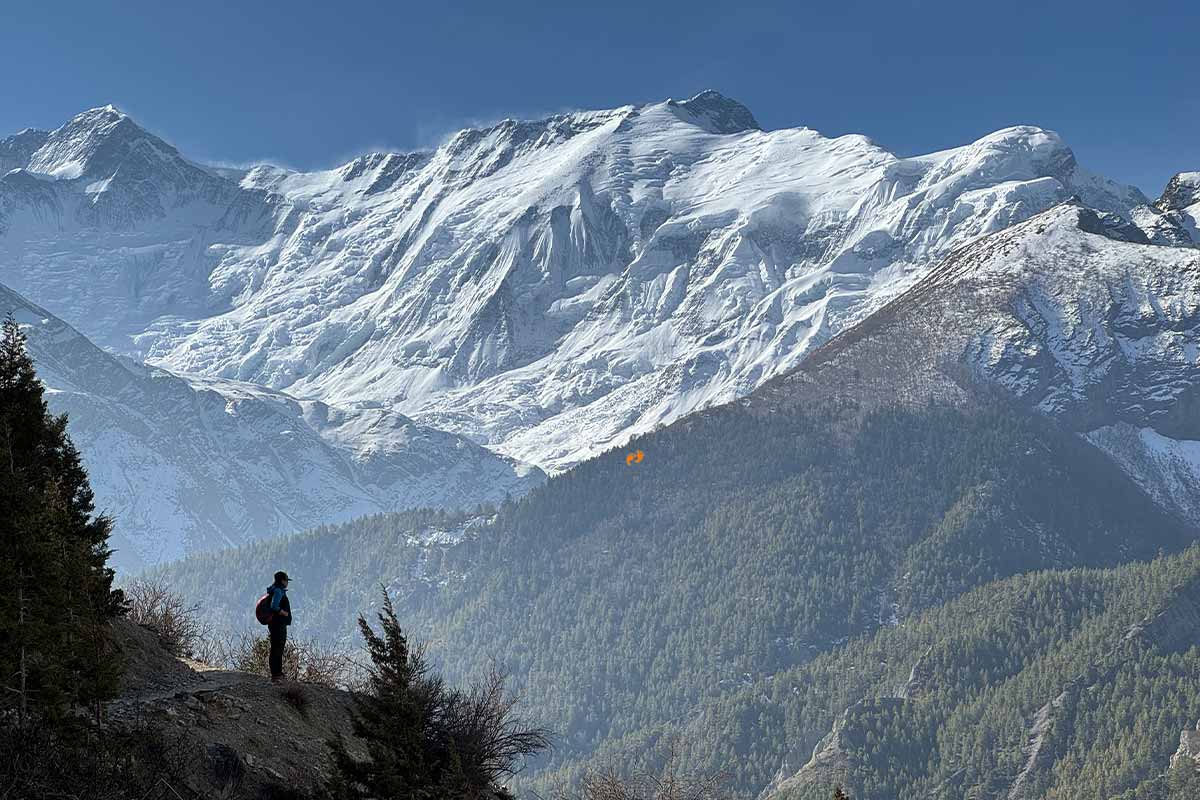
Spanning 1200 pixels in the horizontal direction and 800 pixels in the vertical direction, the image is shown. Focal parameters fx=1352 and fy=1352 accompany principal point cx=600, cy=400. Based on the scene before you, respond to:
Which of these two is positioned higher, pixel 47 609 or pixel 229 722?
pixel 47 609

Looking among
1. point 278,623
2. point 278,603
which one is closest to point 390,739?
point 278,623

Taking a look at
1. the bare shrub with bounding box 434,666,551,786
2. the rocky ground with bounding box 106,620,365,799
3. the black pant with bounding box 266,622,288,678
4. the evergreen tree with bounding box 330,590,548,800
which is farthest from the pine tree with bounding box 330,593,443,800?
the black pant with bounding box 266,622,288,678

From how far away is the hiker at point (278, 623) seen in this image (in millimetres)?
33094

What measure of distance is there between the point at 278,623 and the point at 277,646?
0.68 meters

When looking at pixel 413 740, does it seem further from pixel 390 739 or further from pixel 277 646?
pixel 277 646

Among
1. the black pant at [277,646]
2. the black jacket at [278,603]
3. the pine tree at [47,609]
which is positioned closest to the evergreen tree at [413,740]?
the black pant at [277,646]

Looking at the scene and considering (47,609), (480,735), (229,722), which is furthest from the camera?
(480,735)

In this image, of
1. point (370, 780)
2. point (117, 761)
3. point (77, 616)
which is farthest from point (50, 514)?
point (370, 780)

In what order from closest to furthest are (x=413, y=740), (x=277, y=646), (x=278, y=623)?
(x=413, y=740)
(x=278, y=623)
(x=277, y=646)

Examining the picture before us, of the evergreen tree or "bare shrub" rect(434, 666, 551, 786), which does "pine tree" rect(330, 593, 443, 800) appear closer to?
the evergreen tree

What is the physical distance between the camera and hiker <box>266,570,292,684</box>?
33094 millimetres

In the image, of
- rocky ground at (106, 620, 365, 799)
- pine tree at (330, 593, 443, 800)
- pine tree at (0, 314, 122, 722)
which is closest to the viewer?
pine tree at (0, 314, 122, 722)

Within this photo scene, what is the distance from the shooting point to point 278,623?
3309 centimetres

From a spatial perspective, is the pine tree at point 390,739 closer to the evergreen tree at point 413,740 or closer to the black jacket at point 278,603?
the evergreen tree at point 413,740
